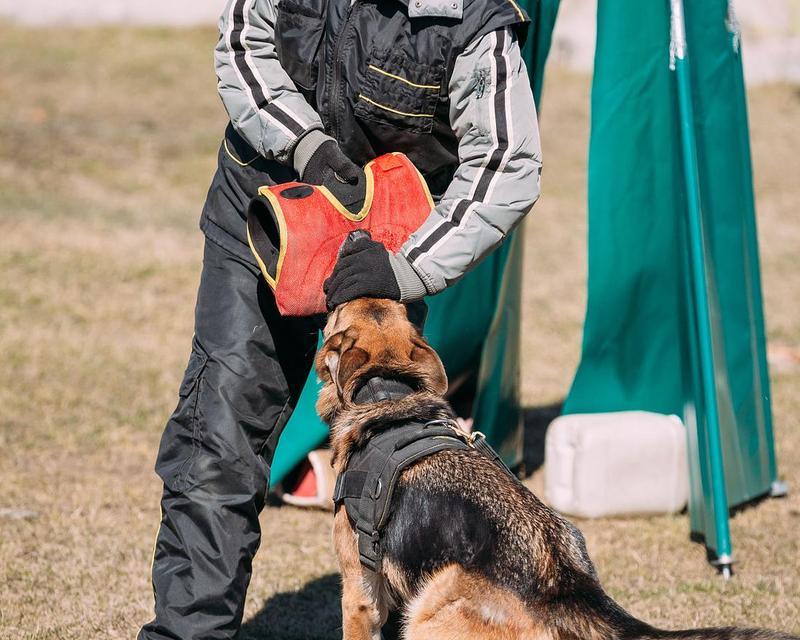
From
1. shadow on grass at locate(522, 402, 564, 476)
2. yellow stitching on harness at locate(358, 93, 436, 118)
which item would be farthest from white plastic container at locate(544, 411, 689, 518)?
yellow stitching on harness at locate(358, 93, 436, 118)

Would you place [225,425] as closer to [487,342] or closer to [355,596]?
[355,596]

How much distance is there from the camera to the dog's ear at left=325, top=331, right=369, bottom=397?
11.3 ft

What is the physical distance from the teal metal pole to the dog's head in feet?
6.72

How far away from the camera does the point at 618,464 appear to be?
573 cm

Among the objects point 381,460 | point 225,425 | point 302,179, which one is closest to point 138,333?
point 225,425

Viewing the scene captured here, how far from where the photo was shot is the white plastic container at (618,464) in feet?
18.7

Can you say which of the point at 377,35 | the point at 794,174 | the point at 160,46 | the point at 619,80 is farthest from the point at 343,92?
the point at 160,46

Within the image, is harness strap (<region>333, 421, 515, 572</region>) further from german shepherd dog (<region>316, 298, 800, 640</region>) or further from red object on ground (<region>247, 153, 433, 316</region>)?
red object on ground (<region>247, 153, 433, 316</region>)

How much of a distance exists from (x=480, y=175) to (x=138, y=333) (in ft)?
19.7

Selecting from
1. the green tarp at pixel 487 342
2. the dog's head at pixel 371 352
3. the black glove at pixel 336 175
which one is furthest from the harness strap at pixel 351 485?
the green tarp at pixel 487 342

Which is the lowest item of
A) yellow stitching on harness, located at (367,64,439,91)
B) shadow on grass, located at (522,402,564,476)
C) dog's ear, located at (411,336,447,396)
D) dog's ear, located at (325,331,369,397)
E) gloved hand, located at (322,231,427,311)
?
shadow on grass, located at (522,402,564,476)

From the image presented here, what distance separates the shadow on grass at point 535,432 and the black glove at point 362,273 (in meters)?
3.55

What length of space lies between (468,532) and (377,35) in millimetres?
1602

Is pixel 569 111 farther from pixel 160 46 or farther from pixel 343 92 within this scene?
pixel 343 92
